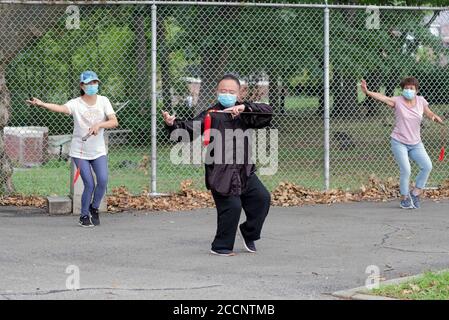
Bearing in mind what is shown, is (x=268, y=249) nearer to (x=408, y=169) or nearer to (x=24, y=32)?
(x=408, y=169)

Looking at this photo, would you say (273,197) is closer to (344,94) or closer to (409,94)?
(409,94)

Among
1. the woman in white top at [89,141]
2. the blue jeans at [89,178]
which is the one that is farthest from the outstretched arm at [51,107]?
the blue jeans at [89,178]

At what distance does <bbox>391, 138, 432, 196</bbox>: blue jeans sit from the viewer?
1325 cm

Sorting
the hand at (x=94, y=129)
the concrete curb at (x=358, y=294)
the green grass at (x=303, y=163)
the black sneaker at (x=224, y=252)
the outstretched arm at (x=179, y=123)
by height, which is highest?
the outstretched arm at (x=179, y=123)

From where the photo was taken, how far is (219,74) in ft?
55.0

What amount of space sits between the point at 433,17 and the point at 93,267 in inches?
379

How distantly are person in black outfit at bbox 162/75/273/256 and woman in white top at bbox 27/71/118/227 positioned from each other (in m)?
2.01

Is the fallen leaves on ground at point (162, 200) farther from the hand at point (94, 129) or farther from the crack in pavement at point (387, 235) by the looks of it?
the crack in pavement at point (387, 235)

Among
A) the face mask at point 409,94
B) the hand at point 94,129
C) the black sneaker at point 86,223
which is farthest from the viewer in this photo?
the face mask at point 409,94

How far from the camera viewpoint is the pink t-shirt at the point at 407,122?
520 inches

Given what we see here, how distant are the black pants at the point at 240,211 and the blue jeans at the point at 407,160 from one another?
3771 millimetres

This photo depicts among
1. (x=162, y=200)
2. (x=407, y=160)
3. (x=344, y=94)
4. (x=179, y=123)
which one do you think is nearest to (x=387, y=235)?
(x=407, y=160)

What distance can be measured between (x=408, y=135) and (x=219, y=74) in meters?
4.39

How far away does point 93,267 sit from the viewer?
9.15 metres
